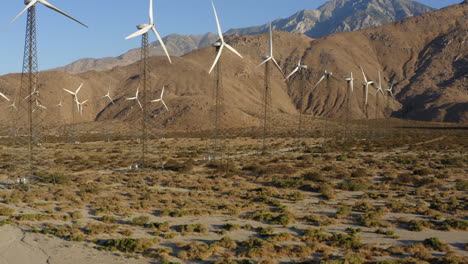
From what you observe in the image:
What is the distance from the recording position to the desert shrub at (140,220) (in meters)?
24.0

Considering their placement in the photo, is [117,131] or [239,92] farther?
[239,92]

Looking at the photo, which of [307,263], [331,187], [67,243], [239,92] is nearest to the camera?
[307,263]

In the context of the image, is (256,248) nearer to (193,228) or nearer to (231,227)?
(231,227)

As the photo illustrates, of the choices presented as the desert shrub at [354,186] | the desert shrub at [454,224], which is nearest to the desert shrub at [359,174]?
the desert shrub at [354,186]

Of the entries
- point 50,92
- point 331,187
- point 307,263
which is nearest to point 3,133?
point 50,92

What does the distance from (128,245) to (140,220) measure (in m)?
4.76

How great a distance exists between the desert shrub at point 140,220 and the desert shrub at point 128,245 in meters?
3.65

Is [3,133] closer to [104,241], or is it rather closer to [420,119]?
[104,241]

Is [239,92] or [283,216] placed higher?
[239,92]

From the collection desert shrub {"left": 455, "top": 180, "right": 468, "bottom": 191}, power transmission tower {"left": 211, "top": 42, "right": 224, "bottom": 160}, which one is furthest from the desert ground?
power transmission tower {"left": 211, "top": 42, "right": 224, "bottom": 160}

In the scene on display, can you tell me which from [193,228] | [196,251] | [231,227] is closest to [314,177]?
[231,227]

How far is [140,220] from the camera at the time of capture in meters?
24.3

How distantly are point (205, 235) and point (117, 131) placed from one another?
127 m

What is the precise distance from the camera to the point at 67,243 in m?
20.3
